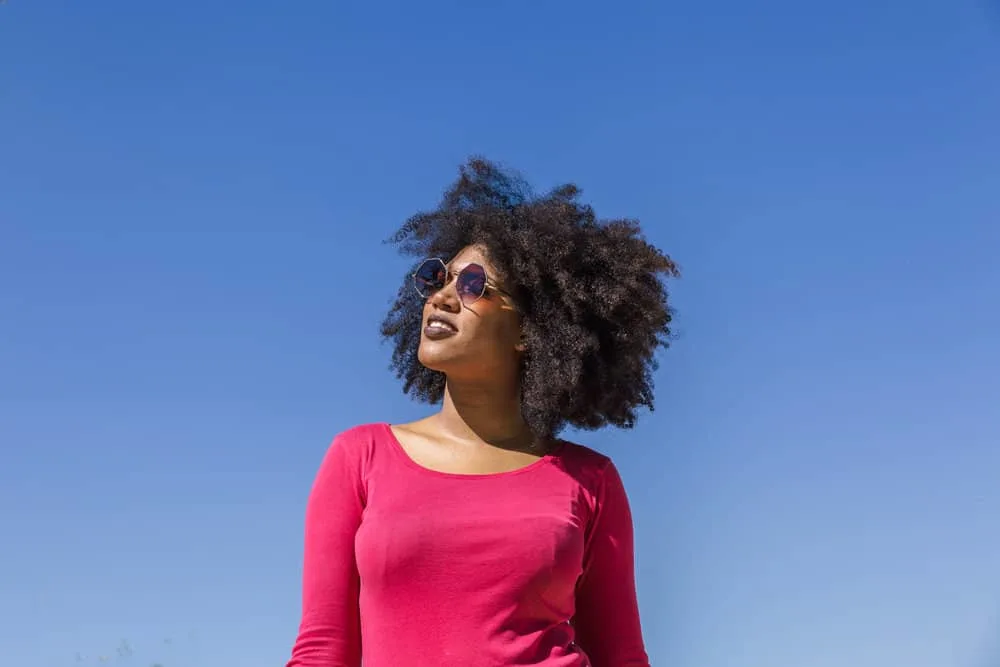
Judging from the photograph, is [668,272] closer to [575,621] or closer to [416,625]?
[575,621]

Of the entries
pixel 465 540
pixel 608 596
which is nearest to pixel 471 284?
pixel 465 540

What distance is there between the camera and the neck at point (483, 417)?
22.6ft

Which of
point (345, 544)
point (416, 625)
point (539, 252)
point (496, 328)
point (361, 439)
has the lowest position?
point (416, 625)

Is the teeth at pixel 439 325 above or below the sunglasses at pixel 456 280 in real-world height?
below

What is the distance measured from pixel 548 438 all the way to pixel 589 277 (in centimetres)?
96

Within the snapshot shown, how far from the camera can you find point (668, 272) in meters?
7.44

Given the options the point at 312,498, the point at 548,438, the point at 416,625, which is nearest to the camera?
the point at 416,625

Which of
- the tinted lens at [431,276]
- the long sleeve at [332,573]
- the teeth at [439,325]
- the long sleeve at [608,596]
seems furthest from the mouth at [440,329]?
the long sleeve at [608,596]

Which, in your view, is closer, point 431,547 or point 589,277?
point 431,547

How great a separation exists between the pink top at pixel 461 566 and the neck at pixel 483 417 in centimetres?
27

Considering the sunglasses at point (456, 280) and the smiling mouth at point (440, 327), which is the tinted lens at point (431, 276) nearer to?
the sunglasses at point (456, 280)

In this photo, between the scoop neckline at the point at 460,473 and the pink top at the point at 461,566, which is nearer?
the pink top at the point at 461,566

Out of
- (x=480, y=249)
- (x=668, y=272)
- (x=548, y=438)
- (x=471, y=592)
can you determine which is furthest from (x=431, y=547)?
(x=668, y=272)

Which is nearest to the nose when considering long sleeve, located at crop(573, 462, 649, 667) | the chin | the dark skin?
the dark skin
